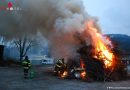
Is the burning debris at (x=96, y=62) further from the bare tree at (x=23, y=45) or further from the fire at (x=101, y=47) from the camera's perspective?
the bare tree at (x=23, y=45)

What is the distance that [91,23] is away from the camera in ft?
64.6

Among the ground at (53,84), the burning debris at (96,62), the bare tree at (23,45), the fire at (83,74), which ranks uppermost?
the bare tree at (23,45)

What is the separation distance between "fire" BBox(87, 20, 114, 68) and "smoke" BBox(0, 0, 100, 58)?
2.89 ft

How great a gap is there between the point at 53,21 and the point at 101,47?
4.29 metres

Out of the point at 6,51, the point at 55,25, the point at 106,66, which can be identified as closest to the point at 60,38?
the point at 55,25

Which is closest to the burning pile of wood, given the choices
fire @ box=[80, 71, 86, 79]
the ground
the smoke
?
fire @ box=[80, 71, 86, 79]

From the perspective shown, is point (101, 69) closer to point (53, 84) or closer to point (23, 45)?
point (53, 84)

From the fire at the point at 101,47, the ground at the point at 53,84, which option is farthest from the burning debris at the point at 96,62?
the ground at the point at 53,84

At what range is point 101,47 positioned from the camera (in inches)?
739

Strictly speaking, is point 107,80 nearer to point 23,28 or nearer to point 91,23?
point 91,23

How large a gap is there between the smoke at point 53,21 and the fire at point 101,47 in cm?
88

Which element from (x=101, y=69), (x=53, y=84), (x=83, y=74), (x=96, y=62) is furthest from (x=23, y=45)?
(x=53, y=84)

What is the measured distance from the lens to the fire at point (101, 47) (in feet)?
59.8

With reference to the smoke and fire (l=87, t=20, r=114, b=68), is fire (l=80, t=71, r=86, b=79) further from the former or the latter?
the smoke
